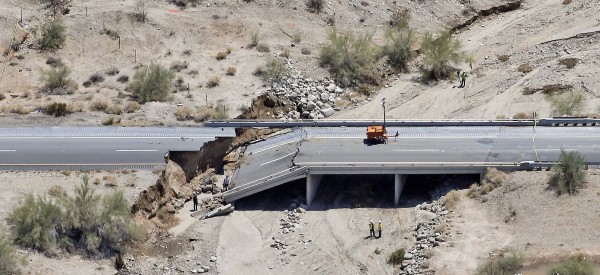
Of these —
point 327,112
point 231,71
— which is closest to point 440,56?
point 327,112

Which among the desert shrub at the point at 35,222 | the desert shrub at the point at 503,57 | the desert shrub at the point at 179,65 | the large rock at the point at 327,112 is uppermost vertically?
the desert shrub at the point at 503,57

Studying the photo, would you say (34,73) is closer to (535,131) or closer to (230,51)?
(230,51)

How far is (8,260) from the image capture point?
201ft

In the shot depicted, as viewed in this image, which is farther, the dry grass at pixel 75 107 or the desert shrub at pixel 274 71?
the desert shrub at pixel 274 71

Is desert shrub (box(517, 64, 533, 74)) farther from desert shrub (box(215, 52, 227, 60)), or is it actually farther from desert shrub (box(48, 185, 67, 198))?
desert shrub (box(48, 185, 67, 198))

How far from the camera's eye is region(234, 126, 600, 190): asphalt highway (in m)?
72.1

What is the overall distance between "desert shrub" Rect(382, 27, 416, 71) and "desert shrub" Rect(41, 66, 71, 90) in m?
19.7

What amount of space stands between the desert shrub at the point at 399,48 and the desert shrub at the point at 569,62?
930cm

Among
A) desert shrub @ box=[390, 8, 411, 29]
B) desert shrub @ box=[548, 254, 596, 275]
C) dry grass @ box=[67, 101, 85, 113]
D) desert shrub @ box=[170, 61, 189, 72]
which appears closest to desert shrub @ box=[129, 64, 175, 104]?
desert shrub @ box=[170, 61, 189, 72]

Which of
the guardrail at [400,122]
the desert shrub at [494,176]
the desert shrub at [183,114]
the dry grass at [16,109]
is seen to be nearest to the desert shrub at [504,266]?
the desert shrub at [494,176]

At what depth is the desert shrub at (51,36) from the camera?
283 feet

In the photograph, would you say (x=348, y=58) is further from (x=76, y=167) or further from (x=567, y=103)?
(x=76, y=167)

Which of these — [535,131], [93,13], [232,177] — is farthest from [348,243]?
[93,13]

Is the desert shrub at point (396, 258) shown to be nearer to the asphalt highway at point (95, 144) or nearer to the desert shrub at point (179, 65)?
the asphalt highway at point (95, 144)
